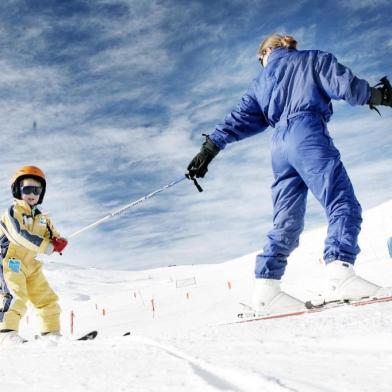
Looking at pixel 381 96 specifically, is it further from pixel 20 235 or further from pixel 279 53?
pixel 20 235

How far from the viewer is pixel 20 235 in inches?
202

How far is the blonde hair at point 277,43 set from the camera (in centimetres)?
438

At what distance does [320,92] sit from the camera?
387 centimetres

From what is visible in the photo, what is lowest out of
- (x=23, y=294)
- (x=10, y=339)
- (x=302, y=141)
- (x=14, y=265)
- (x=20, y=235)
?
(x=10, y=339)

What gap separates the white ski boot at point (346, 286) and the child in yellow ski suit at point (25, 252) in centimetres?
323

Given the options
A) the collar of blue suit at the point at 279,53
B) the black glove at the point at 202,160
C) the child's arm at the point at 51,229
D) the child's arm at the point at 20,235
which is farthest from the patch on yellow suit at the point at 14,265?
the collar of blue suit at the point at 279,53

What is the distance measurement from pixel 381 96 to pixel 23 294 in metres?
4.16

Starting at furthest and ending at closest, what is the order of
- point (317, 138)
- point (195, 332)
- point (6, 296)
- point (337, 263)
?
point (6, 296), point (317, 138), point (337, 263), point (195, 332)

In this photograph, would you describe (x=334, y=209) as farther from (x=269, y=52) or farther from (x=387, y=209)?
(x=387, y=209)

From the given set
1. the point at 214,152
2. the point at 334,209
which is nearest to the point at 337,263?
the point at 334,209

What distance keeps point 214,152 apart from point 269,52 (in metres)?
1.11

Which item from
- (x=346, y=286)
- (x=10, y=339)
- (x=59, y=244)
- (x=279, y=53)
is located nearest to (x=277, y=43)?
(x=279, y=53)

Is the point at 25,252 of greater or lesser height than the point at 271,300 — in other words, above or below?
above

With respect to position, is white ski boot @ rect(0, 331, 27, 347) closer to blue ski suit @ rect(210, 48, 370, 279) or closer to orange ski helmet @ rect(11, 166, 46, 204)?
orange ski helmet @ rect(11, 166, 46, 204)
